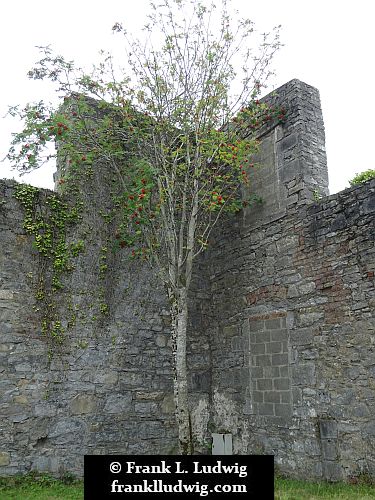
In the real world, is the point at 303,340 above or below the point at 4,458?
above

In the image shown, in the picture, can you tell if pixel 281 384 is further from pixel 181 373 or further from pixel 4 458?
pixel 4 458

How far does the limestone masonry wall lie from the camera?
596 cm

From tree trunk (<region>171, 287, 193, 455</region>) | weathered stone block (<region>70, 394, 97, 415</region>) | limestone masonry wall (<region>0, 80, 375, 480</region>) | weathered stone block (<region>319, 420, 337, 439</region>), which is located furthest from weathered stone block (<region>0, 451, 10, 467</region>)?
weathered stone block (<region>319, 420, 337, 439</region>)

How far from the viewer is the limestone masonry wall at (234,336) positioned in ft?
19.5

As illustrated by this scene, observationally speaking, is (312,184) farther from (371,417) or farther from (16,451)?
(16,451)

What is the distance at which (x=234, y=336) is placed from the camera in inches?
300

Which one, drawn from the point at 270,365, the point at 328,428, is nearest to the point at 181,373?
the point at 270,365

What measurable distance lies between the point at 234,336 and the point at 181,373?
4.87 feet

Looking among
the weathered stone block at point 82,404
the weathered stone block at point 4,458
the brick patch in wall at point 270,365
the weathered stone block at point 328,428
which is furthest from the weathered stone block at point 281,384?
the weathered stone block at point 4,458

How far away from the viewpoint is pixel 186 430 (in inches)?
241

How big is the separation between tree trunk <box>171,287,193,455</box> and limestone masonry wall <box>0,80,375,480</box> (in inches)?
41.8

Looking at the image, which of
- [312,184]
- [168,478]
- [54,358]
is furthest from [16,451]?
[312,184]

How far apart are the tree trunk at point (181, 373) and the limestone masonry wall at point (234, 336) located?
3.49ft

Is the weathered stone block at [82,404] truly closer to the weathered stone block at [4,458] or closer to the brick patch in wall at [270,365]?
the weathered stone block at [4,458]
